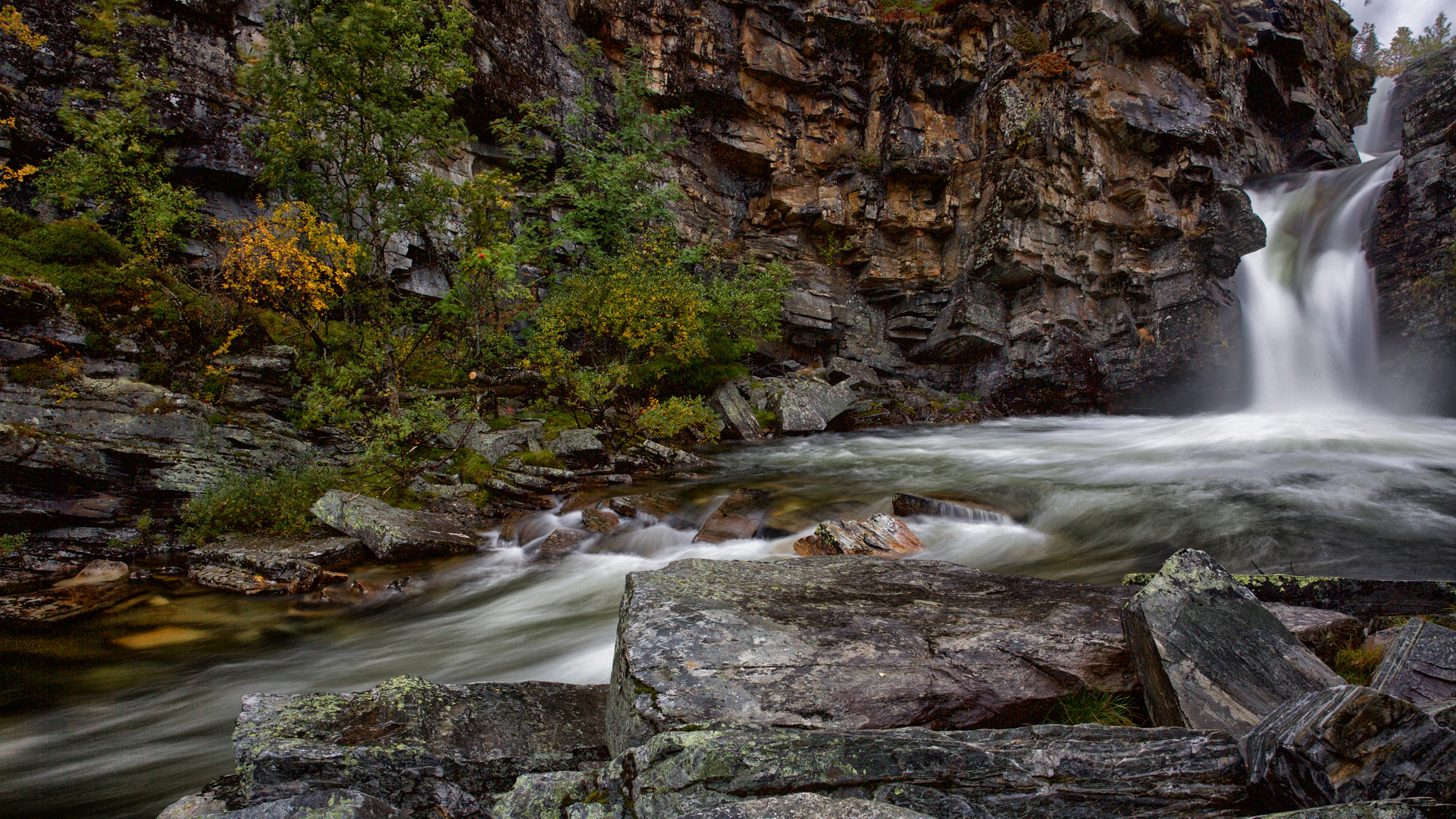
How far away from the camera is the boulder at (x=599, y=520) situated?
28.4ft

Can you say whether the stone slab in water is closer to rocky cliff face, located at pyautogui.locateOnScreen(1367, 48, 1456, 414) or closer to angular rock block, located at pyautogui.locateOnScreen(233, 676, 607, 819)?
angular rock block, located at pyautogui.locateOnScreen(233, 676, 607, 819)

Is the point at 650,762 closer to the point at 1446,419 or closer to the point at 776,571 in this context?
the point at 776,571

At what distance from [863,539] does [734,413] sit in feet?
30.5

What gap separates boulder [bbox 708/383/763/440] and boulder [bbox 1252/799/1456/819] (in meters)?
14.0

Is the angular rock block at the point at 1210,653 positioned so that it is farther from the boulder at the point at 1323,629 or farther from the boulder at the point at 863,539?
the boulder at the point at 863,539

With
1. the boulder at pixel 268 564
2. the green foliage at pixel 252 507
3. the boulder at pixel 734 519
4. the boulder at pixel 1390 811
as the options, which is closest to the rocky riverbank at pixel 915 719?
the boulder at pixel 1390 811

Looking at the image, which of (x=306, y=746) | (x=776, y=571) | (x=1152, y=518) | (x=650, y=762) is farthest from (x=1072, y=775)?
(x=1152, y=518)

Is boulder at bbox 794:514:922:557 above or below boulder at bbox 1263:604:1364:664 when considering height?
below

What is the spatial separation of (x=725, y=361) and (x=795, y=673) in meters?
14.5

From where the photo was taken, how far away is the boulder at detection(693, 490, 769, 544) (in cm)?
818

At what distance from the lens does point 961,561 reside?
677 centimetres

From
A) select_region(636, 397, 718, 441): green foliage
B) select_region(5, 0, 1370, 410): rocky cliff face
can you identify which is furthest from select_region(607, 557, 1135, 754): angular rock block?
select_region(5, 0, 1370, 410): rocky cliff face

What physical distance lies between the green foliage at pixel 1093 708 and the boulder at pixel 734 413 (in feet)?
42.1

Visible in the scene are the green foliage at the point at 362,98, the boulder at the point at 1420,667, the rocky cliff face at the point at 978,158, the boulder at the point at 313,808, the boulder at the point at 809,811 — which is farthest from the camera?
the rocky cliff face at the point at 978,158
